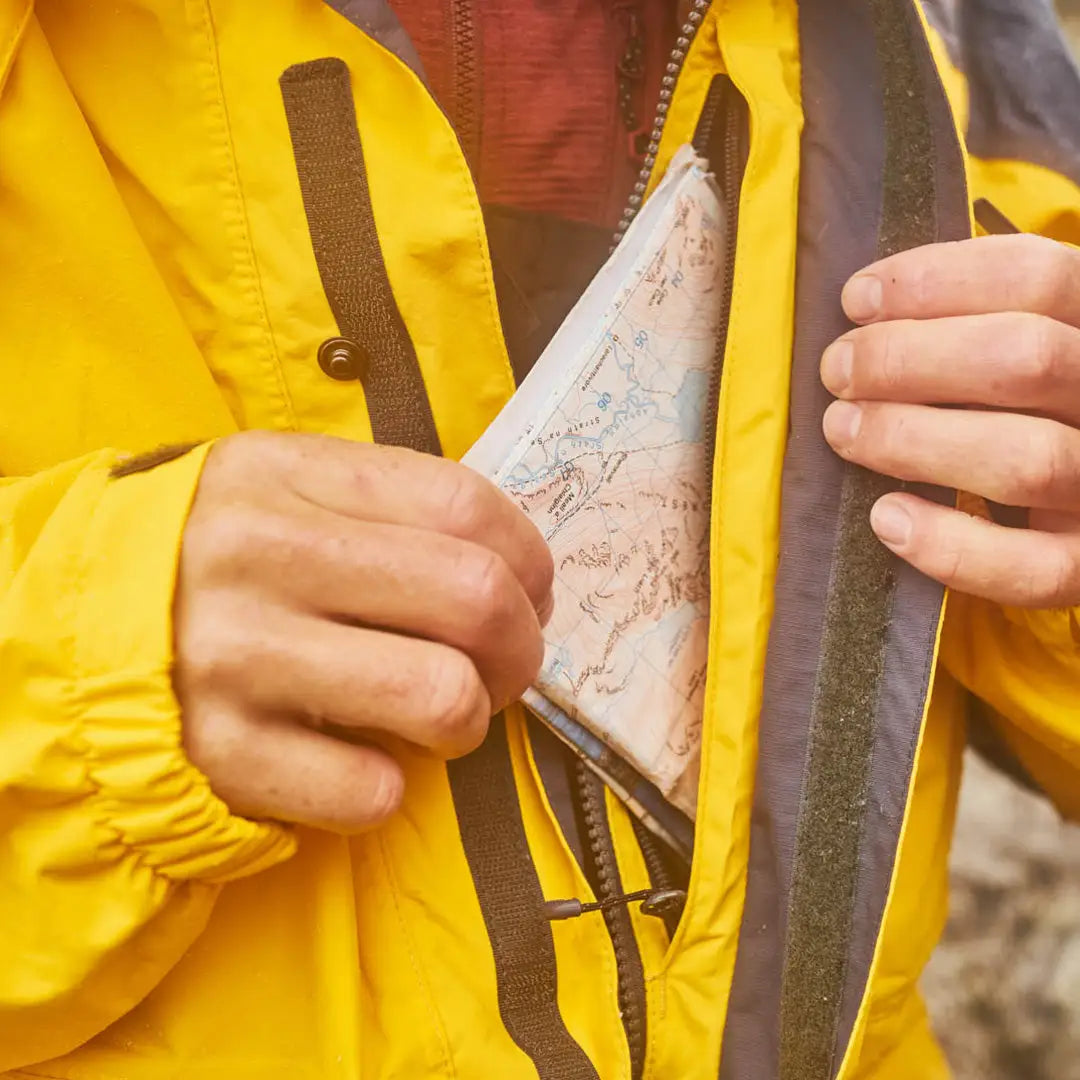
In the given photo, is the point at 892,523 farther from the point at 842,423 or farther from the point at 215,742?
the point at 215,742

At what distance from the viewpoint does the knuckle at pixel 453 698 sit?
0.33 m

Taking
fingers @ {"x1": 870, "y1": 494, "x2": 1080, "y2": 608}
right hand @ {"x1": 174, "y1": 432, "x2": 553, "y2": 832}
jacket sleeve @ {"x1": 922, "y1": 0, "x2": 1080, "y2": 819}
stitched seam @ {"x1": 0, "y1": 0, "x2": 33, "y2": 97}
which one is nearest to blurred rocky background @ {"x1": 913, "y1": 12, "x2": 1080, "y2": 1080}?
jacket sleeve @ {"x1": 922, "y1": 0, "x2": 1080, "y2": 819}

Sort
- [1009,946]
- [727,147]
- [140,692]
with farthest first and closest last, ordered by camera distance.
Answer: [1009,946]
[727,147]
[140,692]

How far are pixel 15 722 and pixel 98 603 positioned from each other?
5 cm

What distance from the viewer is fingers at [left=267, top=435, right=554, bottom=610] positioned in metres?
0.35

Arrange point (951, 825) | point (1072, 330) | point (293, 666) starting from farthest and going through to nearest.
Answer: point (951, 825), point (1072, 330), point (293, 666)

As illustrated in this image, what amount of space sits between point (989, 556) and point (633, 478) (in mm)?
180

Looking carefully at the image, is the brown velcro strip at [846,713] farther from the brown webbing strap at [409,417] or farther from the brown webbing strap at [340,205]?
the brown webbing strap at [340,205]

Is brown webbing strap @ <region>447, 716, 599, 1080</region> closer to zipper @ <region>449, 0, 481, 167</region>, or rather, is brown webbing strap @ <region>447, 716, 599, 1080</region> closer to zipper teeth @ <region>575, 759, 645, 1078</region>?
zipper teeth @ <region>575, 759, 645, 1078</region>

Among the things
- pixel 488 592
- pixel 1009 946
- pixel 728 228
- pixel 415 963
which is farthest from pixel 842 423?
pixel 1009 946

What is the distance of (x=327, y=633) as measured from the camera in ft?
1.10

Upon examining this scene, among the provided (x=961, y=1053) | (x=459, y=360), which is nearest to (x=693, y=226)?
(x=459, y=360)

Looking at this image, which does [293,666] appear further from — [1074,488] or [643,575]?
[1074,488]

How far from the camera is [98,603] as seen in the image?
1.09 feet
